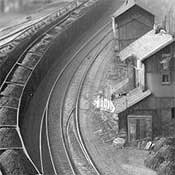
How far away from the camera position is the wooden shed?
43062 mm

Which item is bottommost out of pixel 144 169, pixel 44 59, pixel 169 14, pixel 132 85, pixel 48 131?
pixel 144 169

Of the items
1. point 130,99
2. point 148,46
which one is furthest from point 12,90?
point 148,46

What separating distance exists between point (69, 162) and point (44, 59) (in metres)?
17.8

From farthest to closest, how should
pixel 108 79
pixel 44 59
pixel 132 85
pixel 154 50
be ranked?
1. pixel 44 59
2. pixel 108 79
3. pixel 132 85
4. pixel 154 50

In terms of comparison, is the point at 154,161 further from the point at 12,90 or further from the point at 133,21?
the point at 133,21

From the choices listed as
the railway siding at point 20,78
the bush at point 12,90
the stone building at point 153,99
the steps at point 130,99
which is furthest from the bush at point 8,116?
the stone building at point 153,99

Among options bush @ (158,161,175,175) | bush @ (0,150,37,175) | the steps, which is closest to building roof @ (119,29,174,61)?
the steps

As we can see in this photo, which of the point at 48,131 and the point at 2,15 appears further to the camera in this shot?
the point at 2,15

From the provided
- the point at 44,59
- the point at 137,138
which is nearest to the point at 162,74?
the point at 137,138

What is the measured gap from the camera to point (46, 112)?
123 feet

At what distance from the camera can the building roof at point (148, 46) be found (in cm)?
3200

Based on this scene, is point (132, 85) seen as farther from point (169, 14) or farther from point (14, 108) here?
point (169, 14)

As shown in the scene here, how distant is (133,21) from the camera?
43.8 m

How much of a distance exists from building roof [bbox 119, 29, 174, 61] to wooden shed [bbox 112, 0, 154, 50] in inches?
299
